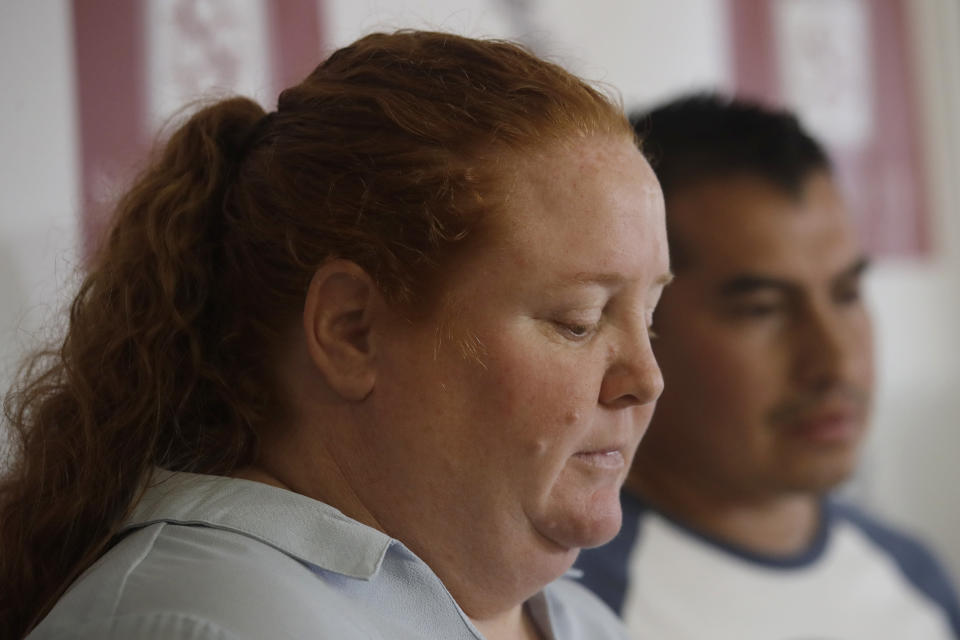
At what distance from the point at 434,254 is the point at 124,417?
11.1 inches

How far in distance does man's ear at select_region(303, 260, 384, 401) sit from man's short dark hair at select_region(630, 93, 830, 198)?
70 cm

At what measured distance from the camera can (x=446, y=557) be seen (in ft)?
2.53

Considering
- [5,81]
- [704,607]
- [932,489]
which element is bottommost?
[932,489]

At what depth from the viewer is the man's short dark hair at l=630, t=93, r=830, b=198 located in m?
1.40

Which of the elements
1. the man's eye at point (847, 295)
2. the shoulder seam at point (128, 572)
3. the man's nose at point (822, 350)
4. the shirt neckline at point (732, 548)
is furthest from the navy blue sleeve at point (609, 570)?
the shoulder seam at point (128, 572)

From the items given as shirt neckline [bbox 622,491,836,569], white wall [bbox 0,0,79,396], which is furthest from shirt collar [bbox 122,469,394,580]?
shirt neckline [bbox 622,491,836,569]

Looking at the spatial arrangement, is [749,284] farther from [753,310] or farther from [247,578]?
[247,578]

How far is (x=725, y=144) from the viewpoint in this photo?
1438 millimetres

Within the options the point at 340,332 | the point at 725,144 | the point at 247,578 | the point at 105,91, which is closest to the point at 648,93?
the point at 725,144

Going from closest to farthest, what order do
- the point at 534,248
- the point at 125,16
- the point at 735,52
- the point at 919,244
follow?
the point at 534,248, the point at 125,16, the point at 735,52, the point at 919,244

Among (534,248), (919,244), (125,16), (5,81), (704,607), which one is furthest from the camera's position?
(919,244)

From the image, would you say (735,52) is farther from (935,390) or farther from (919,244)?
(935,390)

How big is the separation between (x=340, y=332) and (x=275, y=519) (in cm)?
14

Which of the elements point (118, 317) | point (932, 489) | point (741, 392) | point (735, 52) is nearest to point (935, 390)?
point (932, 489)
